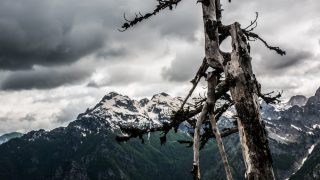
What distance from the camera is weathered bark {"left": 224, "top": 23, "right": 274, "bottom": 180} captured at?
24.5 feet

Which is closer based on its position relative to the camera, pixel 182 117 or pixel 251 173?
pixel 251 173

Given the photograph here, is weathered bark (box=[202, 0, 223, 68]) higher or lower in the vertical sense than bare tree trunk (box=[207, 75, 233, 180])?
higher

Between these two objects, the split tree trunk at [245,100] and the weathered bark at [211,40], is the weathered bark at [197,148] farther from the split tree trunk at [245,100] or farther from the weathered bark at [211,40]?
the weathered bark at [211,40]

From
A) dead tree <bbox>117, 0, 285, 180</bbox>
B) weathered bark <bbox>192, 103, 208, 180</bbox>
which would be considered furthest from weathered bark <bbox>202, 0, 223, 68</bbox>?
weathered bark <bbox>192, 103, 208, 180</bbox>

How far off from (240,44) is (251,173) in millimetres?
2561

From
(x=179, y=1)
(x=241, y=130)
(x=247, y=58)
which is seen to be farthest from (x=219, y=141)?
(x=179, y=1)

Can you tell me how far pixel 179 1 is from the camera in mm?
9664

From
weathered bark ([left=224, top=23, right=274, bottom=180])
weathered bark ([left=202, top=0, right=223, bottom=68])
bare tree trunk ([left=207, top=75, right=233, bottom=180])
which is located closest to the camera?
weathered bark ([left=224, top=23, right=274, bottom=180])

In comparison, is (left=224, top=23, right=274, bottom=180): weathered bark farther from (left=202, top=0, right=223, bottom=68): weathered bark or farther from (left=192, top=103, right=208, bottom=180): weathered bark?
(left=192, top=103, right=208, bottom=180): weathered bark

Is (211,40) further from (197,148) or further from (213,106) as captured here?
(197,148)

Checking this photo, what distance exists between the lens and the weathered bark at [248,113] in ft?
24.5

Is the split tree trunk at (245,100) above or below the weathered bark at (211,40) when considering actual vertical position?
below

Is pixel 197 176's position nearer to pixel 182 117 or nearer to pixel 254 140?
pixel 254 140

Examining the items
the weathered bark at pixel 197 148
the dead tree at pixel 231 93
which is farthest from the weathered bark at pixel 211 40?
the weathered bark at pixel 197 148
